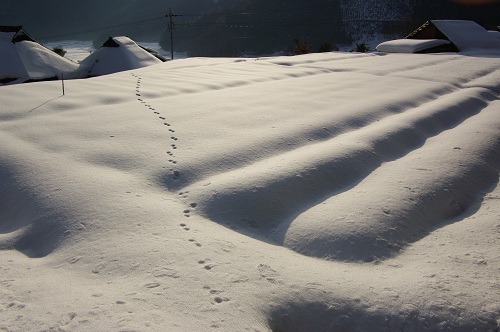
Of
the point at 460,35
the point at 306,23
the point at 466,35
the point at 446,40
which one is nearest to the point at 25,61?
the point at 446,40

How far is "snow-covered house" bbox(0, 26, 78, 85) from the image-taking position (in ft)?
50.3

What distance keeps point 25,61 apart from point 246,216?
51.4 feet

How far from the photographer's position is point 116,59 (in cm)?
1728

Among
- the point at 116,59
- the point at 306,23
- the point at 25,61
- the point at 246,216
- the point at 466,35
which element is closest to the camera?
the point at 246,216

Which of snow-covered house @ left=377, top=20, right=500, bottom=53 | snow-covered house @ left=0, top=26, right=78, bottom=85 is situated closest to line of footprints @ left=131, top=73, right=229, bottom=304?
snow-covered house @ left=377, top=20, right=500, bottom=53

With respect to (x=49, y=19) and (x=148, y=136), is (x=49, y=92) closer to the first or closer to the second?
(x=148, y=136)

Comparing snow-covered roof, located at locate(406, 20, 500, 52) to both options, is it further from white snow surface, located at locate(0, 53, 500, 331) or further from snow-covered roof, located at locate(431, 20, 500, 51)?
white snow surface, located at locate(0, 53, 500, 331)

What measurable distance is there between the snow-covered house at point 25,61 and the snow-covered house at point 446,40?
11.4m

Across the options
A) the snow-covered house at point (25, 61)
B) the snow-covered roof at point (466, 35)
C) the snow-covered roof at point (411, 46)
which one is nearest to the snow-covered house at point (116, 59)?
the snow-covered house at point (25, 61)

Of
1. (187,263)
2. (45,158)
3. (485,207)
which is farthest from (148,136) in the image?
(485,207)

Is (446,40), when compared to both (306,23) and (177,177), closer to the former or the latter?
(177,177)

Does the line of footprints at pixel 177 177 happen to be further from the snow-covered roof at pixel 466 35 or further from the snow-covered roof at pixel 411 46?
the snow-covered roof at pixel 466 35

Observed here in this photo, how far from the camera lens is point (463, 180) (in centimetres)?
358

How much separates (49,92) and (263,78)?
3410 millimetres
